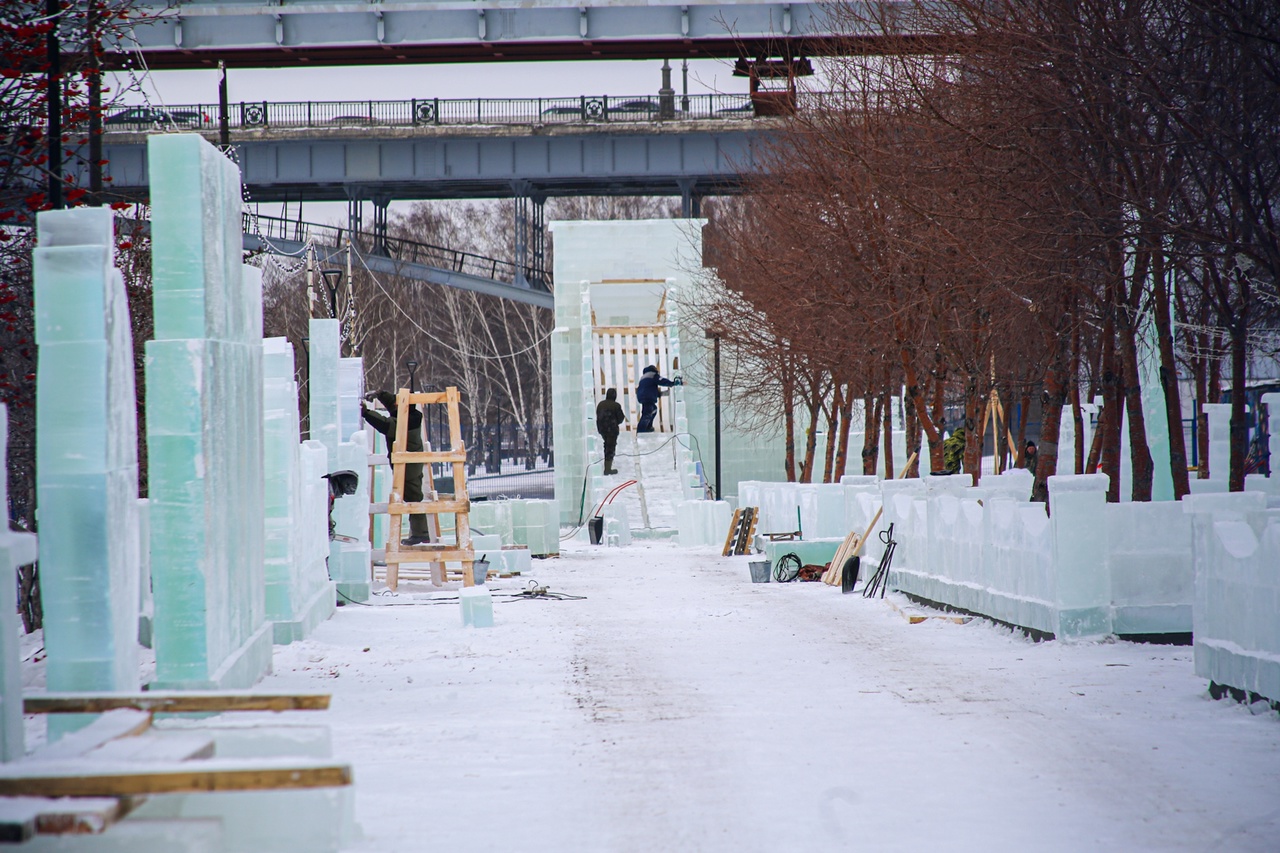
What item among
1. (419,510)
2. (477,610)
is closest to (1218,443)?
(419,510)

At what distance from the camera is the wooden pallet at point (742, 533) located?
22125 millimetres

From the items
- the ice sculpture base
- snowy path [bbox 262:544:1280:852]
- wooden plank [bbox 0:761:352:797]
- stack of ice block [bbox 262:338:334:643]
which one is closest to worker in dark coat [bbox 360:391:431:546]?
the ice sculpture base

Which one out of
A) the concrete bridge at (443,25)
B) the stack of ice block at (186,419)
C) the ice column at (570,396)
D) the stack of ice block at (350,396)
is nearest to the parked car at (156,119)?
the concrete bridge at (443,25)

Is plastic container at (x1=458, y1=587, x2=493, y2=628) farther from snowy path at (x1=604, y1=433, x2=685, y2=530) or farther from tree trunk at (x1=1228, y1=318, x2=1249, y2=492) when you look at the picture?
snowy path at (x1=604, y1=433, x2=685, y2=530)

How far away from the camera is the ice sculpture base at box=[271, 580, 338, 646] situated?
1014cm

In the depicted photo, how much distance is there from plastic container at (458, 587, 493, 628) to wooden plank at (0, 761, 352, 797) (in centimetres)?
731

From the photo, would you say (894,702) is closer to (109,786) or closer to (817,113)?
(109,786)

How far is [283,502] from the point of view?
388 inches

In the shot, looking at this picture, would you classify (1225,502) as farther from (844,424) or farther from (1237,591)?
(844,424)

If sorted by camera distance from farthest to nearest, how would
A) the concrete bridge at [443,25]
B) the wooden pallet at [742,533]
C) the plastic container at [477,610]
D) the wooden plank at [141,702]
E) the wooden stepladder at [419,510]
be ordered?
the concrete bridge at [443,25] < the wooden pallet at [742,533] < the wooden stepladder at [419,510] < the plastic container at [477,610] < the wooden plank at [141,702]

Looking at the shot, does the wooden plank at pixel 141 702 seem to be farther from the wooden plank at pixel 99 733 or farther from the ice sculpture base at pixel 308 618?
the ice sculpture base at pixel 308 618

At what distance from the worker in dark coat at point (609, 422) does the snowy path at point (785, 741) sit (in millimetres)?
17381

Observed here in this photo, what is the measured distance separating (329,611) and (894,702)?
629 centimetres

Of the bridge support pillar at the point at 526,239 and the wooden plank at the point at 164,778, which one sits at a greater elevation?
the bridge support pillar at the point at 526,239
